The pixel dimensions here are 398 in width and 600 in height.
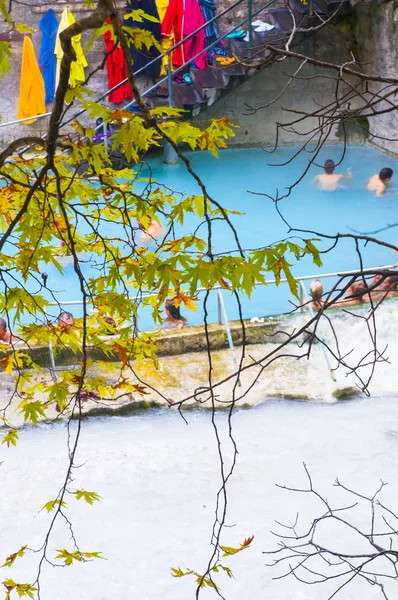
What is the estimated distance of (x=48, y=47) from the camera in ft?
41.4

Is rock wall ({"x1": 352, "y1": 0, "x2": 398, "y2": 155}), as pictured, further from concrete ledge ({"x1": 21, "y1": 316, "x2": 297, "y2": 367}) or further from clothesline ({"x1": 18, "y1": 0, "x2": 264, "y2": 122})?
concrete ledge ({"x1": 21, "y1": 316, "x2": 297, "y2": 367})

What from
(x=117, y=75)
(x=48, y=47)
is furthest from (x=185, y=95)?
(x=48, y=47)

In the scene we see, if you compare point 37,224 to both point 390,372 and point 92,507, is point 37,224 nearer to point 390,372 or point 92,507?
point 92,507

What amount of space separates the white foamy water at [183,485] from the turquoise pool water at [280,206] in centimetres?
230

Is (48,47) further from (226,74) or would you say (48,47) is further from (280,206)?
(280,206)

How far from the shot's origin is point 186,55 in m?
12.3

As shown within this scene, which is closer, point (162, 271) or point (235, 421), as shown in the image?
point (162, 271)

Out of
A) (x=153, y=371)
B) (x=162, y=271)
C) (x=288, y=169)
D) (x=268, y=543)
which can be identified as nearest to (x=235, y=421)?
(x=153, y=371)

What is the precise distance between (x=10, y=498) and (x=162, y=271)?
360cm

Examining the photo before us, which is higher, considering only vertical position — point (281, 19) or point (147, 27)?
point (147, 27)

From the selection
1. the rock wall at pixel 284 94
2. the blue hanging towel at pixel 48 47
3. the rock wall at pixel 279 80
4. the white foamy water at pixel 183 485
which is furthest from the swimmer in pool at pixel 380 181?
the blue hanging towel at pixel 48 47

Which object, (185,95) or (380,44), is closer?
(185,95)

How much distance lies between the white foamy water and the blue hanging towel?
7848 millimetres

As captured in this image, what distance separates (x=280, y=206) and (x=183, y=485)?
21.1 ft
